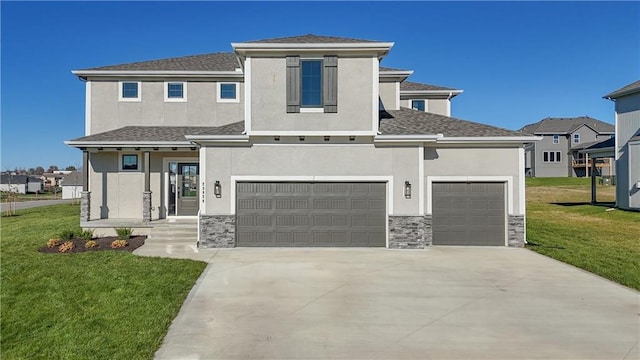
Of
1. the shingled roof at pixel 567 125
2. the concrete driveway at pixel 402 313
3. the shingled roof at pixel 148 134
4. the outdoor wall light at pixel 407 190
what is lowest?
the concrete driveway at pixel 402 313

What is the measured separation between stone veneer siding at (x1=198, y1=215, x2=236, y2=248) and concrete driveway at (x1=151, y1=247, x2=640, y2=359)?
6.81ft

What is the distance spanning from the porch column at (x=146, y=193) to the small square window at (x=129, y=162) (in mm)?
822

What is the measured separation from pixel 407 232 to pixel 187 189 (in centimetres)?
853

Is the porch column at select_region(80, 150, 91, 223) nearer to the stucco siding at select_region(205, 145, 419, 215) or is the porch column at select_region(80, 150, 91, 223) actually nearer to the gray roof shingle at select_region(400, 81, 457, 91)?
the stucco siding at select_region(205, 145, 419, 215)

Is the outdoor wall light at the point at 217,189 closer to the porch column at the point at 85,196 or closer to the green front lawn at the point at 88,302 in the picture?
the green front lawn at the point at 88,302

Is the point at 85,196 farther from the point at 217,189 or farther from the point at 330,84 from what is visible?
the point at 330,84

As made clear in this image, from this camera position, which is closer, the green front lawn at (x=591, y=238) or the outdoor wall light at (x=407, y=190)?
the green front lawn at (x=591, y=238)

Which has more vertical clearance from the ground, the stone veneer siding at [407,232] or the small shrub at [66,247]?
the stone veneer siding at [407,232]

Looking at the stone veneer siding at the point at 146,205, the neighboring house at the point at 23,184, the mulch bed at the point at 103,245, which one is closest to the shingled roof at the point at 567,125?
the stone veneer siding at the point at 146,205

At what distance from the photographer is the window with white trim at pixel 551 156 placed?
49.7 m

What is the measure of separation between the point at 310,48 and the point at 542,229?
12.6m

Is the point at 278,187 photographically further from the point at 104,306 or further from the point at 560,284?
the point at 560,284

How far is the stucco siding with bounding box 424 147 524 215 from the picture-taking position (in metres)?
12.2

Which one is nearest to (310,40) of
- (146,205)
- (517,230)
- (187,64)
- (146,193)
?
(187,64)
